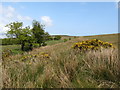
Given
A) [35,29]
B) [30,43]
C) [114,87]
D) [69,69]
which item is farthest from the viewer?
[35,29]

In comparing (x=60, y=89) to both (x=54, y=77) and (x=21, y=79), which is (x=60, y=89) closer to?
(x=54, y=77)

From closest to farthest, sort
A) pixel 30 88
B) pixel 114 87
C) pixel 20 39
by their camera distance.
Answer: pixel 114 87 → pixel 30 88 → pixel 20 39

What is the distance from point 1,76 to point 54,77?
1210 millimetres

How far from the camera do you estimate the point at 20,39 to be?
21516 millimetres

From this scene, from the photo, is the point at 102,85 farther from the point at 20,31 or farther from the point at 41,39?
the point at 41,39

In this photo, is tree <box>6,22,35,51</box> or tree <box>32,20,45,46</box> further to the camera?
tree <box>32,20,45,46</box>

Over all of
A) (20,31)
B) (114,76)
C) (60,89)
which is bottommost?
(60,89)

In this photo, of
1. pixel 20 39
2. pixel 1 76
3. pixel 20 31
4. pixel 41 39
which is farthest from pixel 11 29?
pixel 1 76

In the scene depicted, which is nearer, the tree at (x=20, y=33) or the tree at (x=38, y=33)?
the tree at (x=20, y=33)

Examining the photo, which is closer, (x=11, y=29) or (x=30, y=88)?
(x=30, y=88)

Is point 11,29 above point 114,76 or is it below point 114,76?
above

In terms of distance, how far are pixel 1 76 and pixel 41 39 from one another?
1034 inches

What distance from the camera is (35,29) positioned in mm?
28000

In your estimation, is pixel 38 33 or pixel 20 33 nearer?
pixel 20 33
